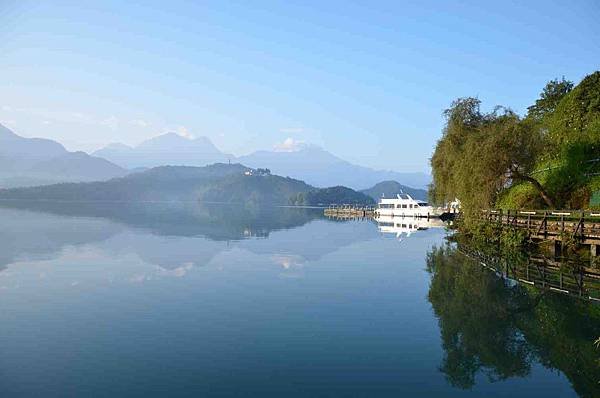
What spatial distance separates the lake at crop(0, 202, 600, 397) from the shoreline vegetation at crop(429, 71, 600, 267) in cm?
1187

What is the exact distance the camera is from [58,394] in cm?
1085

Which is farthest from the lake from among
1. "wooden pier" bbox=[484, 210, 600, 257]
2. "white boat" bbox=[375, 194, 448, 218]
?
"white boat" bbox=[375, 194, 448, 218]

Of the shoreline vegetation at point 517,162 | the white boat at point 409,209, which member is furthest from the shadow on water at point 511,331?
the white boat at point 409,209

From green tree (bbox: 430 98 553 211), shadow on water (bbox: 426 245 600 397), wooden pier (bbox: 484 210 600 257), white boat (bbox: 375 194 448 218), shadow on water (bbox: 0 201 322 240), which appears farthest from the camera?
white boat (bbox: 375 194 448 218)

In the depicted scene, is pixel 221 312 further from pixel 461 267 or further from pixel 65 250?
pixel 65 250

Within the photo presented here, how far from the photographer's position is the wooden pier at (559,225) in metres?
30.5

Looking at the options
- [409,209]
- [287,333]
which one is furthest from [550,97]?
[287,333]

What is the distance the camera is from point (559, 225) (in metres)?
33.7

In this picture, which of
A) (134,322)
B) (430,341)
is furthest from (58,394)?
(430,341)

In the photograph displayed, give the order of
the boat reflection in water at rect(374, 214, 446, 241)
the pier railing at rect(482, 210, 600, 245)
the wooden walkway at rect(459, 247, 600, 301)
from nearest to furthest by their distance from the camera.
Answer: the wooden walkway at rect(459, 247, 600, 301)
the pier railing at rect(482, 210, 600, 245)
the boat reflection in water at rect(374, 214, 446, 241)

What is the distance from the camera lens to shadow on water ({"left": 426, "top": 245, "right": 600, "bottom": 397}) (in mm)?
12795

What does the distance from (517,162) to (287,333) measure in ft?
100

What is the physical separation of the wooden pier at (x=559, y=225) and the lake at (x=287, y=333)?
27.8 ft

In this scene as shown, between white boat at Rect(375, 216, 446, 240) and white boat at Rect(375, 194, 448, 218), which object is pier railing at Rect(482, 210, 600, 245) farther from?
white boat at Rect(375, 194, 448, 218)
